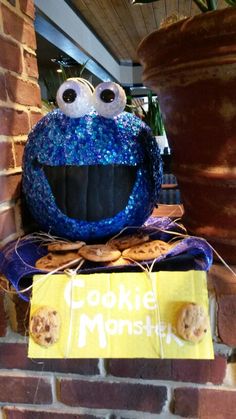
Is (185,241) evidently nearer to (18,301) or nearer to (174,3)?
(18,301)

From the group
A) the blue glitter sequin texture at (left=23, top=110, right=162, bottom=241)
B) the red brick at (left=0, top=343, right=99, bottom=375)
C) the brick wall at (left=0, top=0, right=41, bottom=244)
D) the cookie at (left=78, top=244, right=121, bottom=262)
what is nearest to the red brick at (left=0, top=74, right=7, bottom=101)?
the brick wall at (left=0, top=0, right=41, bottom=244)

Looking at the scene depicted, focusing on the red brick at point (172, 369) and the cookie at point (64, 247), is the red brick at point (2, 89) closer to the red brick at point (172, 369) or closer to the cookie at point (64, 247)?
the cookie at point (64, 247)

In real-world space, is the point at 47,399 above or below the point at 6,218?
below

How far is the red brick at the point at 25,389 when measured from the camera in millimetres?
622

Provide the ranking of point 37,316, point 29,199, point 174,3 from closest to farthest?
point 37,316
point 29,199
point 174,3

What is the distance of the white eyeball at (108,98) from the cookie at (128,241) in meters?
0.20

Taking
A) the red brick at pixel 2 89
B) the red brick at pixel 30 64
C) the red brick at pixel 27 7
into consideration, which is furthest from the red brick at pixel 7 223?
the red brick at pixel 27 7

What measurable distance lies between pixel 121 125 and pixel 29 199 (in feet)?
0.66

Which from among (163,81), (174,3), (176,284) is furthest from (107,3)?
(176,284)

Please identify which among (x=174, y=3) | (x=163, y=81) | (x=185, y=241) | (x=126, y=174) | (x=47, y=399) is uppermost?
(x=174, y=3)

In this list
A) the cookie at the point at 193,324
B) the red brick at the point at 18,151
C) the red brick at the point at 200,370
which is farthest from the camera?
the red brick at the point at 18,151

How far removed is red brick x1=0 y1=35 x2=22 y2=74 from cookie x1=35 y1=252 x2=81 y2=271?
1.21ft

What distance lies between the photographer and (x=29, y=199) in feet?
1.96

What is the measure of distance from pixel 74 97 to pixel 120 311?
1.03 ft
